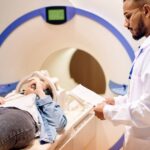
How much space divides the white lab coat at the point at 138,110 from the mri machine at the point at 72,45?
0.53 meters

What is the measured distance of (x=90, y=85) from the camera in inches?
143

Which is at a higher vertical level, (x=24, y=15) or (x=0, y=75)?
(x=24, y=15)

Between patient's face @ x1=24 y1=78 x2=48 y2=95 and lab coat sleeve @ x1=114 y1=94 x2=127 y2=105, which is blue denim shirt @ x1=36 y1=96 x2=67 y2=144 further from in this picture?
lab coat sleeve @ x1=114 y1=94 x2=127 y2=105

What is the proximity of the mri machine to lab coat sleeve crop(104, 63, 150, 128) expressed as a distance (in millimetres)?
570

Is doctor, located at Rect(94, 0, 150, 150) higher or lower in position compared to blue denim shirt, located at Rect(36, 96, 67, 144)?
higher

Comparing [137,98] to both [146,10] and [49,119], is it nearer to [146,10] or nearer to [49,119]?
[146,10]

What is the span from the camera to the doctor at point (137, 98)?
127 cm

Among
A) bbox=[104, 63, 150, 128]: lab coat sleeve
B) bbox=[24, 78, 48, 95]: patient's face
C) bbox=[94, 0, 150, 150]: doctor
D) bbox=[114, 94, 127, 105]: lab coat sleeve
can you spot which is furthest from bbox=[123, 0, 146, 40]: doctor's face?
bbox=[24, 78, 48, 95]: patient's face

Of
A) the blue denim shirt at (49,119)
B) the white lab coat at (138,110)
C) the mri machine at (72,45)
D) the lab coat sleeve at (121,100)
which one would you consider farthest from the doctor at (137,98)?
the mri machine at (72,45)

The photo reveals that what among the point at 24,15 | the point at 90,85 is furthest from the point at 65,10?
the point at 90,85

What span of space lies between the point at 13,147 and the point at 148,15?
83cm

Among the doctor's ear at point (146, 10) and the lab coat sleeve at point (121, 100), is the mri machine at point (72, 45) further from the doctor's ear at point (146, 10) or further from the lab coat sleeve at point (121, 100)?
the doctor's ear at point (146, 10)

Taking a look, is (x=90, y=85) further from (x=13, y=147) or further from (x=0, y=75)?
(x=13, y=147)

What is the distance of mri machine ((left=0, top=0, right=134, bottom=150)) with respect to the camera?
212 cm
